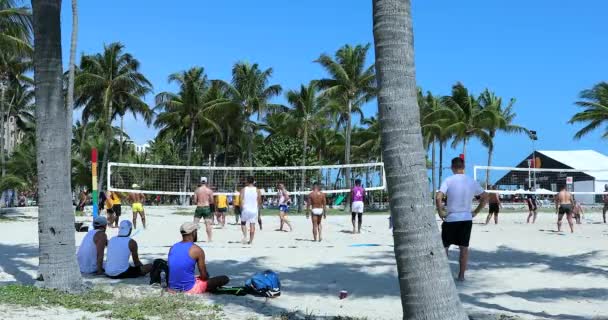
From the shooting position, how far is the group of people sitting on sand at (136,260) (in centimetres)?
670

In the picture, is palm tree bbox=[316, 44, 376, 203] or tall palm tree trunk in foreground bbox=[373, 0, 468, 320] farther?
palm tree bbox=[316, 44, 376, 203]

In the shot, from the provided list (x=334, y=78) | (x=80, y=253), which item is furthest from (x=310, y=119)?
(x=80, y=253)

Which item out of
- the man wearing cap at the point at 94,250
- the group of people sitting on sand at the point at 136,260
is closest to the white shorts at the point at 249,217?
the group of people sitting on sand at the point at 136,260

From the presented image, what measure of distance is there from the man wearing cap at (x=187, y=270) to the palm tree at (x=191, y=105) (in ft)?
112

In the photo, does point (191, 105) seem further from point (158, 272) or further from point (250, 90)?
point (158, 272)

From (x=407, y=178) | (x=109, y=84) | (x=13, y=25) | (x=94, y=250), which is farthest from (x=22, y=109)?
(x=407, y=178)

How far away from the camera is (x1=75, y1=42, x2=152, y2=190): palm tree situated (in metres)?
37.8

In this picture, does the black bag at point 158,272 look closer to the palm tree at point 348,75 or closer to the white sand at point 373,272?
the white sand at point 373,272

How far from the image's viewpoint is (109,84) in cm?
3834

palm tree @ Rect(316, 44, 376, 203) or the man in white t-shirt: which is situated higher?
palm tree @ Rect(316, 44, 376, 203)

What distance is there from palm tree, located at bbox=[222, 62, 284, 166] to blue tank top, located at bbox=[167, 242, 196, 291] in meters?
34.8

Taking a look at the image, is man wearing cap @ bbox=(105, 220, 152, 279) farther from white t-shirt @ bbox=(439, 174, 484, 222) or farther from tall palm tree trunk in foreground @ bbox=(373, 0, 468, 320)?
tall palm tree trunk in foreground @ bbox=(373, 0, 468, 320)

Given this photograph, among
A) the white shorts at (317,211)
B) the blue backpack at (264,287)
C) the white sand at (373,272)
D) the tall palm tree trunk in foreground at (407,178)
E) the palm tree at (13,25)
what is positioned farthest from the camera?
the palm tree at (13,25)

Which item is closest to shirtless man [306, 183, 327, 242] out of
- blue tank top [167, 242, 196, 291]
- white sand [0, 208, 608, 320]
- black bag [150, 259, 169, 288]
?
white sand [0, 208, 608, 320]
